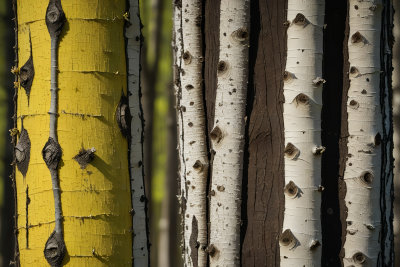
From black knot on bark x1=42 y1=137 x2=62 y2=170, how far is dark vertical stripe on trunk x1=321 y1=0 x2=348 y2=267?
1330mm

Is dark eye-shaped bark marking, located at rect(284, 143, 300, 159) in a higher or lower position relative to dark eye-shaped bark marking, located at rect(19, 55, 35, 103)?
lower

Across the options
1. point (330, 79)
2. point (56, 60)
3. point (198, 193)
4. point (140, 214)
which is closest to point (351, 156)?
point (330, 79)

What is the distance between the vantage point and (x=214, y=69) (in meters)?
1.89

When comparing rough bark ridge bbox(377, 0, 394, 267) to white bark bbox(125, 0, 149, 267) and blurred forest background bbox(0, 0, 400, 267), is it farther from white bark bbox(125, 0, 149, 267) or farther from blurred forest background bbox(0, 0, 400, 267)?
blurred forest background bbox(0, 0, 400, 267)

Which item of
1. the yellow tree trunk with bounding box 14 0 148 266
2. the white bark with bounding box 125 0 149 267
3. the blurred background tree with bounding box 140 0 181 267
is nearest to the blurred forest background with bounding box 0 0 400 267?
the blurred background tree with bounding box 140 0 181 267

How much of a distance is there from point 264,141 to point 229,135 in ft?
0.63

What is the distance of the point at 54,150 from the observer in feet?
5.04

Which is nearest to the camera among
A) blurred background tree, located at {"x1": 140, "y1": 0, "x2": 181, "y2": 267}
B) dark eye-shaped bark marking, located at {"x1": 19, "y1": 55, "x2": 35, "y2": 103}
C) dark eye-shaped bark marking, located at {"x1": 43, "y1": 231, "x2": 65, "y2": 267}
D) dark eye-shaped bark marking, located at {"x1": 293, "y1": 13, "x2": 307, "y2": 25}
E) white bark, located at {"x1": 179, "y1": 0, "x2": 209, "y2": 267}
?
dark eye-shaped bark marking, located at {"x1": 43, "y1": 231, "x2": 65, "y2": 267}

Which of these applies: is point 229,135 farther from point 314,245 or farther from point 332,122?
point 314,245

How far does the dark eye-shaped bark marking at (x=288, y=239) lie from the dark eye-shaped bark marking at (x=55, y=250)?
1.07 metres

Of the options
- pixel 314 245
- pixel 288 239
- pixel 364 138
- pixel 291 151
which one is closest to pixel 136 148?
pixel 291 151

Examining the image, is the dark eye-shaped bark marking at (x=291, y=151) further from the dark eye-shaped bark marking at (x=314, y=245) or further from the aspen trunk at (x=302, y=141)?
the dark eye-shaped bark marking at (x=314, y=245)

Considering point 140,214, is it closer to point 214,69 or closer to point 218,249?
point 218,249

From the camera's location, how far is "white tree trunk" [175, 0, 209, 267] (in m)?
1.87
